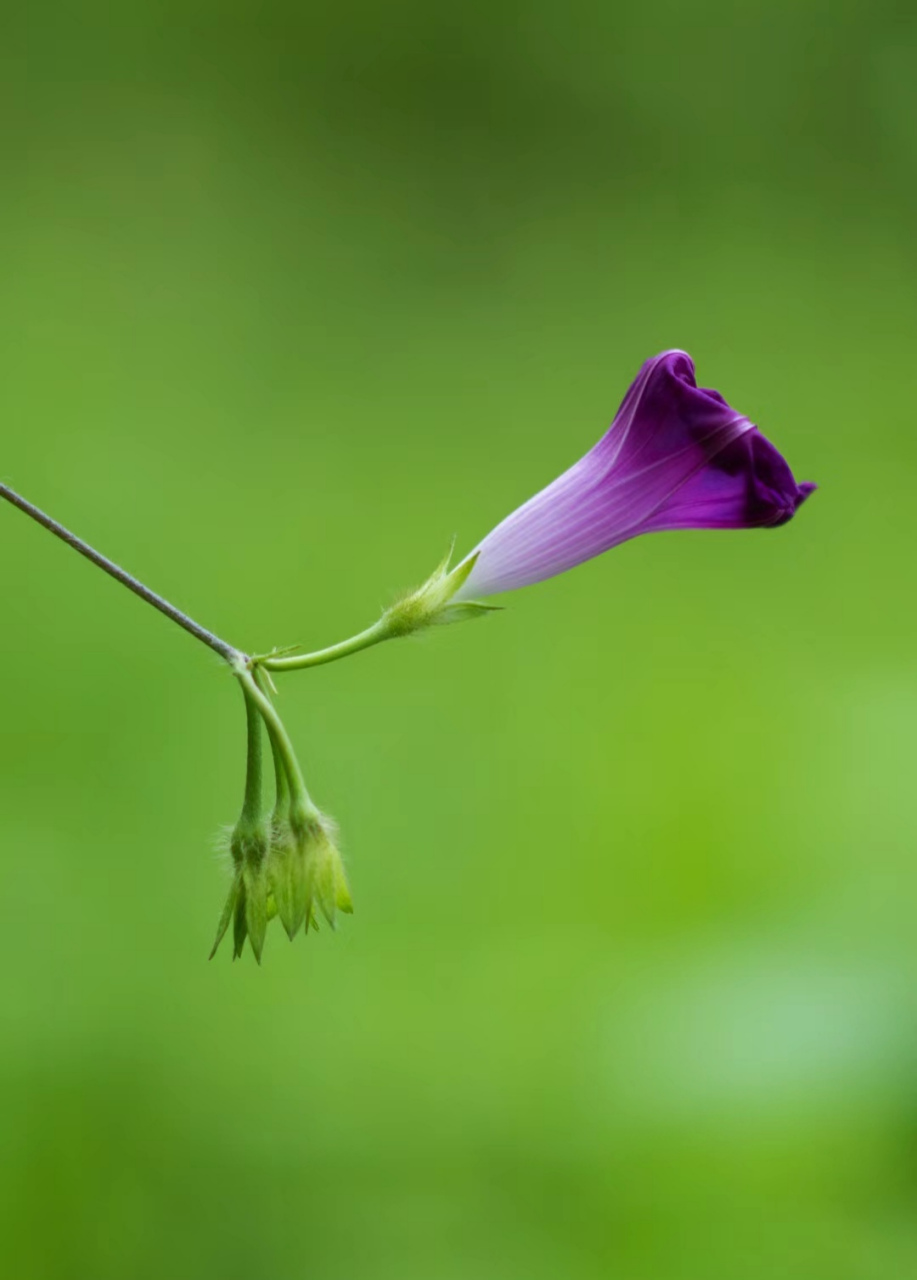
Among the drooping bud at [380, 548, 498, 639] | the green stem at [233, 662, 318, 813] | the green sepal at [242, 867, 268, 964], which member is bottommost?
the green sepal at [242, 867, 268, 964]

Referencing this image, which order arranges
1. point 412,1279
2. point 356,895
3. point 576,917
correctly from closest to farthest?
point 412,1279 < point 356,895 < point 576,917

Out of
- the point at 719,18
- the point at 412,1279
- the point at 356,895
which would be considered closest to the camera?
the point at 412,1279

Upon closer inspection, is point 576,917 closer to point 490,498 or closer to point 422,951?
point 422,951

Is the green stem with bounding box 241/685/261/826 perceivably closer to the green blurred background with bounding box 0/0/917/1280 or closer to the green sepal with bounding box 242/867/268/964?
the green sepal with bounding box 242/867/268/964

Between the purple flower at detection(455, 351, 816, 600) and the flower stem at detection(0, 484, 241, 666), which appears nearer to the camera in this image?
the flower stem at detection(0, 484, 241, 666)

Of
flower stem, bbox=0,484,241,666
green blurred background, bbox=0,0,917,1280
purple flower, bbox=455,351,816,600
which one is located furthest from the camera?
green blurred background, bbox=0,0,917,1280

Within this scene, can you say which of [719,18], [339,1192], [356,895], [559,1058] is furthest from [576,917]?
[719,18]

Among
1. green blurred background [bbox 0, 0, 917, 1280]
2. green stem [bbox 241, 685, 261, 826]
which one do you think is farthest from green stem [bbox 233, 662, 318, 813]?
green blurred background [bbox 0, 0, 917, 1280]

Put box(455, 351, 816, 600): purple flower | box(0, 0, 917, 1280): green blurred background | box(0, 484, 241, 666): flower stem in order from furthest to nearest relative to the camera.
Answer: box(0, 0, 917, 1280): green blurred background, box(455, 351, 816, 600): purple flower, box(0, 484, 241, 666): flower stem
